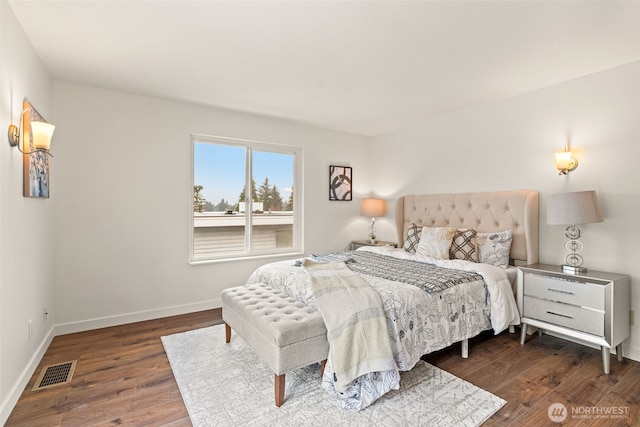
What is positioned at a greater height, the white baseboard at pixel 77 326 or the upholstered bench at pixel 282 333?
the upholstered bench at pixel 282 333

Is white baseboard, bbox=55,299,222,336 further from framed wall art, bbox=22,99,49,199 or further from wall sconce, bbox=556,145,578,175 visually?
wall sconce, bbox=556,145,578,175

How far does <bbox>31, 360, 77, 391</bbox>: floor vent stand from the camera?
7.22 ft

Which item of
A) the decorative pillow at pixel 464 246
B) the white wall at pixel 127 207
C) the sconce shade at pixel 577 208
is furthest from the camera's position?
the decorative pillow at pixel 464 246

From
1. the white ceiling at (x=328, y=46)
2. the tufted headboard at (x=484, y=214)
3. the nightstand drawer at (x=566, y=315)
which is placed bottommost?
the nightstand drawer at (x=566, y=315)

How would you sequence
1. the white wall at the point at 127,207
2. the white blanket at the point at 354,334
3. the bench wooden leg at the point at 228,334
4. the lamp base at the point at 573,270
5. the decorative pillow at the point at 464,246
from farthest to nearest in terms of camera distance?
the decorative pillow at the point at 464,246
the white wall at the point at 127,207
the bench wooden leg at the point at 228,334
the lamp base at the point at 573,270
the white blanket at the point at 354,334

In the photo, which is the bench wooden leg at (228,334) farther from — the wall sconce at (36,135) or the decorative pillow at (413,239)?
the decorative pillow at (413,239)

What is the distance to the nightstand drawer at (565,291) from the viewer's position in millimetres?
2400

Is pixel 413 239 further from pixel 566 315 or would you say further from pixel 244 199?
pixel 244 199

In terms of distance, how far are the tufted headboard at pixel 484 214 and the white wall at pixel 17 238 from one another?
157 inches

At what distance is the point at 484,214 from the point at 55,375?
4.24 meters

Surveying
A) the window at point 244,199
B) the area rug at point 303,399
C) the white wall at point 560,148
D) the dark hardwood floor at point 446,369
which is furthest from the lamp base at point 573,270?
the window at point 244,199

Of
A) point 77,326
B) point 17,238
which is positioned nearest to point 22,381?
point 17,238

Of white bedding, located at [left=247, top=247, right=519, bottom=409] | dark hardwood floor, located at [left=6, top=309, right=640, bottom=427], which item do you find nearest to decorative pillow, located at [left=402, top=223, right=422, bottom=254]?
white bedding, located at [left=247, top=247, right=519, bottom=409]

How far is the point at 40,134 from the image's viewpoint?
7.13 feet
